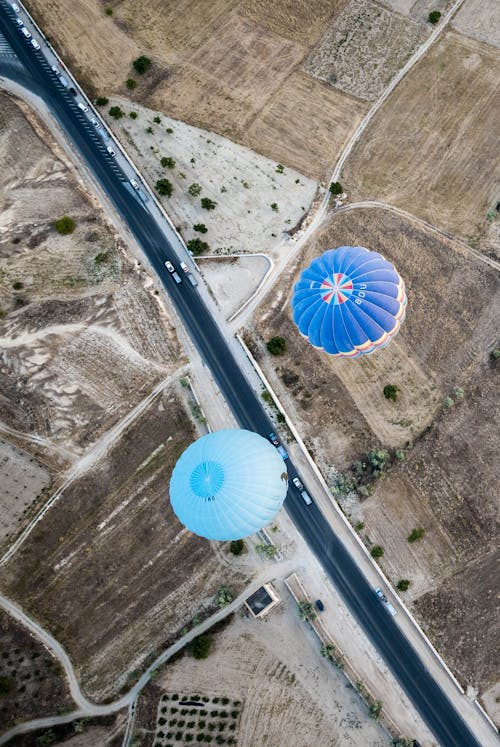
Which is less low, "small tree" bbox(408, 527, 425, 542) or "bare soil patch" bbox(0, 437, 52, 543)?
"bare soil patch" bbox(0, 437, 52, 543)

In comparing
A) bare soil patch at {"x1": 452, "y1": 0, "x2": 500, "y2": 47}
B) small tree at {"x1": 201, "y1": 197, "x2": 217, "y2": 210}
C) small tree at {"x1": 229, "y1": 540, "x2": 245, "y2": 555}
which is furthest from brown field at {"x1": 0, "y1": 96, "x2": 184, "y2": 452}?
→ bare soil patch at {"x1": 452, "y1": 0, "x2": 500, "y2": 47}

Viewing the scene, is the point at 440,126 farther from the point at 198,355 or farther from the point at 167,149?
the point at 198,355

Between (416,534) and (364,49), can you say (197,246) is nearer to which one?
(364,49)

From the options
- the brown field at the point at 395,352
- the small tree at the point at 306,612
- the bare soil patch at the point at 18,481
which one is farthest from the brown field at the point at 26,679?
the brown field at the point at 395,352

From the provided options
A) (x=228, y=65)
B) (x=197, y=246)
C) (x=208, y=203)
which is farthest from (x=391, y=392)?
(x=228, y=65)

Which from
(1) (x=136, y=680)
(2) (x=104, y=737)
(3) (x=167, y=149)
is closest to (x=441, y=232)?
(3) (x=167, y=149)

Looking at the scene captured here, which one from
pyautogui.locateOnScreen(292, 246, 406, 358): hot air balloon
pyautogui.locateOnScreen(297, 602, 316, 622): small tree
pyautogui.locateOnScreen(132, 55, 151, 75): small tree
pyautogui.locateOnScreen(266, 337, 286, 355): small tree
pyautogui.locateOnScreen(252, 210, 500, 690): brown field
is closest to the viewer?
pyautogui.locateOnScreen(292, 246, 406, 358): hot air balloon

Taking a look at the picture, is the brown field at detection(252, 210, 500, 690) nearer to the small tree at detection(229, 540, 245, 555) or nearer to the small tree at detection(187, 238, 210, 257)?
the small tree at detection(187, 238, 210, 257)
